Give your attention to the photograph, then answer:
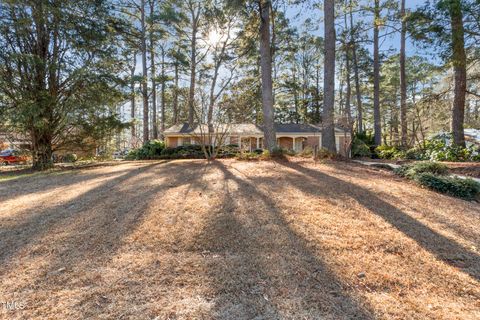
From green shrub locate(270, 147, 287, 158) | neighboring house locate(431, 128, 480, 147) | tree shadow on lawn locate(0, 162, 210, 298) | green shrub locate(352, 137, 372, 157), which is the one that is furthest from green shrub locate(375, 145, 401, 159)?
tree shadow on lawn locate(0, 162, 210, 298)

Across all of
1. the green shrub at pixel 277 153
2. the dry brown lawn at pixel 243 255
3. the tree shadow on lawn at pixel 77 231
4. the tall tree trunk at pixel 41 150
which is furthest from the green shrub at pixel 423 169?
the tall tree trunk at pixel 41 150

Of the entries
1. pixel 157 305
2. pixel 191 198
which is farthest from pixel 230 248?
pixel 191 198

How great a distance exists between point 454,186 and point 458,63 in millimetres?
4905

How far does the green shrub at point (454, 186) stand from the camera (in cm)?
446

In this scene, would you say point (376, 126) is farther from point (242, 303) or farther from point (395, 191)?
point (242, 303)

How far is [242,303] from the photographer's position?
67.1 inches

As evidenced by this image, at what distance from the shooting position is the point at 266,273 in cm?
205

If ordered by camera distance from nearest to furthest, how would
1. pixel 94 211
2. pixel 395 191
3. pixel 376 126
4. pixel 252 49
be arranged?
pixel 94 211 < pixel 395 191 < pixel 252 49 < pixel 376 126

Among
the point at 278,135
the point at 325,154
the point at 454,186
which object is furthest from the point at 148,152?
the point at 454,186

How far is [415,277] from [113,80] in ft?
36.7

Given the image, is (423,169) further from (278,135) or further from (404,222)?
(278,135)

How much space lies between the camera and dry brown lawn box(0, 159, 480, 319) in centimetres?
169

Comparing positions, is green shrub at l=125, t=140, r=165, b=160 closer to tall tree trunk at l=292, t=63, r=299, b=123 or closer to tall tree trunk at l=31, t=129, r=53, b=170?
tall tree trunk at l=31, t=129, r=53, b=170

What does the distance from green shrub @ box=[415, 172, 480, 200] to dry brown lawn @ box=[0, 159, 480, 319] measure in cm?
46
